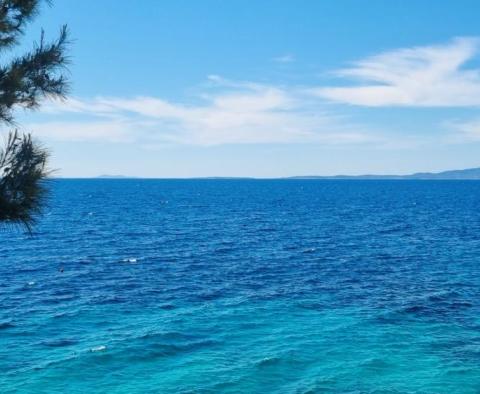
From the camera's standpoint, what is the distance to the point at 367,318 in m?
39.0

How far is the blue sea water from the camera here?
28859 mm

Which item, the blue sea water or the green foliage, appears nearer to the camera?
the green foliage

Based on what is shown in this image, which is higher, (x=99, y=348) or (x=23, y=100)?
(x=23, y=100)

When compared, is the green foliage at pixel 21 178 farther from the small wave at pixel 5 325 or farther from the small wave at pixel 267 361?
the small wave at pixel 5 325

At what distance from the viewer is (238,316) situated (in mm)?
39094

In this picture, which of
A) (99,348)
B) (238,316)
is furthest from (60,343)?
(238,316)

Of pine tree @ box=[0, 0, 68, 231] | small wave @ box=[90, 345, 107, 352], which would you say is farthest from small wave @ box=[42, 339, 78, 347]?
pine tree @ box=[0, 0, 68, 231]

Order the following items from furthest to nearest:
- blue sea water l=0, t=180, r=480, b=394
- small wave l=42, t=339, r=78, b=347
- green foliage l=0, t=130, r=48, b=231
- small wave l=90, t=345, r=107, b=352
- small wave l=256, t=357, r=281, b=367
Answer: small wave l=42, t=339, r=78, b=347
small wave l=90, t=345, r=107, b=352
small wave l=256, t=357, r=281, b=367
blue sea water l=0, t=180, r=480, b=394
green foliage l=0, t=130, r=48, b=231

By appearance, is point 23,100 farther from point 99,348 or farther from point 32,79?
point 99,348

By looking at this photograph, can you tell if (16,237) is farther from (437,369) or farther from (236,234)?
(437,369)

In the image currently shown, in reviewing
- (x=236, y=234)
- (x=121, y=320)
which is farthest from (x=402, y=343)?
(x=236, y=234)

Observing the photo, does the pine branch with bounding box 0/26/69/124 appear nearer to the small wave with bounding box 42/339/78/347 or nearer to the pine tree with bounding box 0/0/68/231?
the pine tree with bounding box 0/0/68/231

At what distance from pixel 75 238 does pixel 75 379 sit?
179 feet

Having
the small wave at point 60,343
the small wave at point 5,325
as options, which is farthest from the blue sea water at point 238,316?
the small wave at point 60,343
